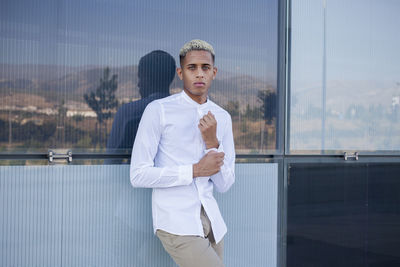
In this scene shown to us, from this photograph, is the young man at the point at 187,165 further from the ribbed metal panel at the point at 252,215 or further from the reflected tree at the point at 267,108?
the reflected tree at the point at 267,108

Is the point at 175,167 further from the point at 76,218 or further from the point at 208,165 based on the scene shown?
the point at 76,218

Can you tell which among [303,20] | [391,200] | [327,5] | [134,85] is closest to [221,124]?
[134,85]

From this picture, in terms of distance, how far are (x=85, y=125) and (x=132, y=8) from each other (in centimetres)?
84

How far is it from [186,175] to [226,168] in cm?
32

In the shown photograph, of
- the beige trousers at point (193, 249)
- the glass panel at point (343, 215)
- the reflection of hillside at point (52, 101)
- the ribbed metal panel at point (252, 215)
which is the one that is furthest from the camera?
the glass panel at point (343, 215)

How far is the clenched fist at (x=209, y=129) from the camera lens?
9.11 ft

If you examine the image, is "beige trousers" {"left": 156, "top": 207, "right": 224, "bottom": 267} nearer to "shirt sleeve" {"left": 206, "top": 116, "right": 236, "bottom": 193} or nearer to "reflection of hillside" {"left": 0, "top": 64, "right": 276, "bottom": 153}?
"shirt sleeve" {"left": 206, "top": 116, "right": 236, "bottom": 193}

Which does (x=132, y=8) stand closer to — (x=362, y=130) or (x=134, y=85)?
(x=134, y=85)

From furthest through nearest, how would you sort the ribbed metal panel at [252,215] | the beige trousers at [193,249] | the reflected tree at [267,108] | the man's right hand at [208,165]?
the reflected tree at [267,108], the ribbed metal panel at [252,215], the man's right hand at [208,165], the beige trousers at [193,249]

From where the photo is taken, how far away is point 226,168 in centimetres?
292

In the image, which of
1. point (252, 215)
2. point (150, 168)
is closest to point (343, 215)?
point (252, 215)

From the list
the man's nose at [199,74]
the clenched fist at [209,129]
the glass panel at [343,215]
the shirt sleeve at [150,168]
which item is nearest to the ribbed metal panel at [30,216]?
the shirt sleeve at [150,168]

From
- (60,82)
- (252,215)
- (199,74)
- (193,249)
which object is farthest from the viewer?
(252,215)

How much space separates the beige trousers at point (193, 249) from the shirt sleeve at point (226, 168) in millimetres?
264
